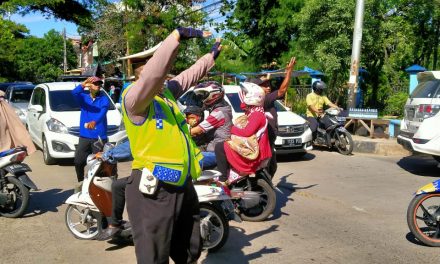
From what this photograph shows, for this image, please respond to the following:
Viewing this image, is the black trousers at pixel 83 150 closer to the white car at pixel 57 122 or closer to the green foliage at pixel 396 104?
the white car at pixel 57 122

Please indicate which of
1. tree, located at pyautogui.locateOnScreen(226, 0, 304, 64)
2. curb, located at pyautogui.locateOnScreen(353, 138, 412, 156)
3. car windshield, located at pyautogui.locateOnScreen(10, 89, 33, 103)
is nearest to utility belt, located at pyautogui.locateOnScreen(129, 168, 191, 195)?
curb, located at pyautogui.locateOnScreen(353, 138, 412, 156)

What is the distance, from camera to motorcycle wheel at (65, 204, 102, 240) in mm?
5797

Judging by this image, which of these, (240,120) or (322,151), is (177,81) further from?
(322,151)

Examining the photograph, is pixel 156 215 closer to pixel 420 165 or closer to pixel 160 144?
pixel 160 144

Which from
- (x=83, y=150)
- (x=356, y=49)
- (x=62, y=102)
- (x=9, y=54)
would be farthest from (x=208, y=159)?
(x=9, y=54)

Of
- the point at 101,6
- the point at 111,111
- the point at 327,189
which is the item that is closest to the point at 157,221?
the point at 327,189

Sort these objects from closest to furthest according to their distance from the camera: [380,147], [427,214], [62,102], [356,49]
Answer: [427,214], [62,102], [380,147], [356,49]

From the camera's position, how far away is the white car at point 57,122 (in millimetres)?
10891

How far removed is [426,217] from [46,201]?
17.4 ft

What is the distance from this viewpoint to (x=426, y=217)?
5727 millimetres

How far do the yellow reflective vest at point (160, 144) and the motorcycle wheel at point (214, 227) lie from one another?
211 centimetres

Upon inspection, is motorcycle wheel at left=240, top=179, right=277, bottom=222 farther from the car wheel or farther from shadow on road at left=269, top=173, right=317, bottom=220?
the car wheel

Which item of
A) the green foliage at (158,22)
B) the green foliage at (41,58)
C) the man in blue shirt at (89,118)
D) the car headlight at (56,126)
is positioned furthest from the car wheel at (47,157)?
the green foliage at (41,58)

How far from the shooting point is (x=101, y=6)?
111ft
